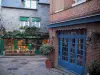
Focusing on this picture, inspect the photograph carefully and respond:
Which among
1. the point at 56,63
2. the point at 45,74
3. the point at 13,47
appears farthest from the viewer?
the point at 13,47

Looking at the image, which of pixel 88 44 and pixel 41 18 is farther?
pixel 41 18

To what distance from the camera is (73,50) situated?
1269 cm

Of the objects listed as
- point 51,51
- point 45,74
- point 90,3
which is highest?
point 90,3

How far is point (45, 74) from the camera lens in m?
12.4

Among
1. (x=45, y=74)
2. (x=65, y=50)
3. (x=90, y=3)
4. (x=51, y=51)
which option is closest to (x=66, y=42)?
(x=65, y=50)

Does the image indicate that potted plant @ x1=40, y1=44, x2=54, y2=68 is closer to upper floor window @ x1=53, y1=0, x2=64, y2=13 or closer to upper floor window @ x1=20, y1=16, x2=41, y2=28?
upper floor window @ x1=53, y1=0, x2=64, y2=13

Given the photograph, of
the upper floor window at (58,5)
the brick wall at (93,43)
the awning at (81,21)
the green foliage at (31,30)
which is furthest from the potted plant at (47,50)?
the green foliage at (31,30)

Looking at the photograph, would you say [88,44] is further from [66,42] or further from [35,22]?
[35,22]

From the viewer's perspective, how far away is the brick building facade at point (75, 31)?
991cm

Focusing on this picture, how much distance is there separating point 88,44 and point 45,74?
3.69 meters

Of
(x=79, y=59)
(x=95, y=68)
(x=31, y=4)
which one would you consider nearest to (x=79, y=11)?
(x=79, y=59)

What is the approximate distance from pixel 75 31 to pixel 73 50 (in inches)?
50.5

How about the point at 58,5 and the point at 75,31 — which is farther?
the point at 58,5

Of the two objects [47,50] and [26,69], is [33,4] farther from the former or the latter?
[26,69]
